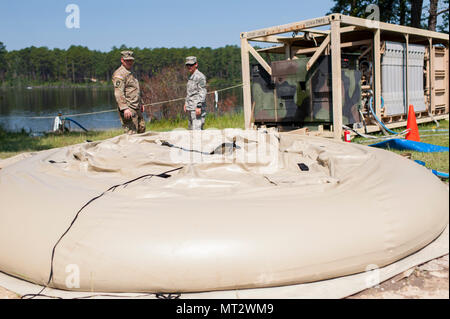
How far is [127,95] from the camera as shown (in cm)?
664

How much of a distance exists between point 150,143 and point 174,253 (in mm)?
2639

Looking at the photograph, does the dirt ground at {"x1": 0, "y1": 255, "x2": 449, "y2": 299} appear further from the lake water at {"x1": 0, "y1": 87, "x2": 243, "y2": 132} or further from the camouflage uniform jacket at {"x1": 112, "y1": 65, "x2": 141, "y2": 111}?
the lake water at {"x1": 0, "y1": 87, "x2": 243, "y2": 132}

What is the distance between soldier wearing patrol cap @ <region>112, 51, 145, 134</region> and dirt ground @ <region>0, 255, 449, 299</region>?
430 cm

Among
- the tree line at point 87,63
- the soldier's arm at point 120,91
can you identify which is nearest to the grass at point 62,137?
the soldier's arm at point 120,91

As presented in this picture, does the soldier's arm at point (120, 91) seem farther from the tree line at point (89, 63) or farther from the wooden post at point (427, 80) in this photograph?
the tree line at point (89, 63)

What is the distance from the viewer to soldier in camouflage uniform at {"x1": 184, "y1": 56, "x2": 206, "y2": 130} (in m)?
7.16

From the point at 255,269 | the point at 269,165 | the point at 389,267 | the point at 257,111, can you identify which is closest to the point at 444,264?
the point at 389,267

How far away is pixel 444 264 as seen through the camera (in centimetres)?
260

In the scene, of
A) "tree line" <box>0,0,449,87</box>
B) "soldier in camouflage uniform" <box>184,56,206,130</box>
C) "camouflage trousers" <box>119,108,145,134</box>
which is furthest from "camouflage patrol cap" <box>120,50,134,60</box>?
"tree line" <box>0,0,449,87</box>

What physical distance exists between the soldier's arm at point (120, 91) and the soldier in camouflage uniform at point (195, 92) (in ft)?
3.86

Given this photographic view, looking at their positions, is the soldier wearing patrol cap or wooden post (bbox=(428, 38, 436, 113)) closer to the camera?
the soldier wearing patrol cap

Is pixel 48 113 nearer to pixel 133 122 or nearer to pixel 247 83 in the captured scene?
pixel 247 83

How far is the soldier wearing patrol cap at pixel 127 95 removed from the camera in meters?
6.46
